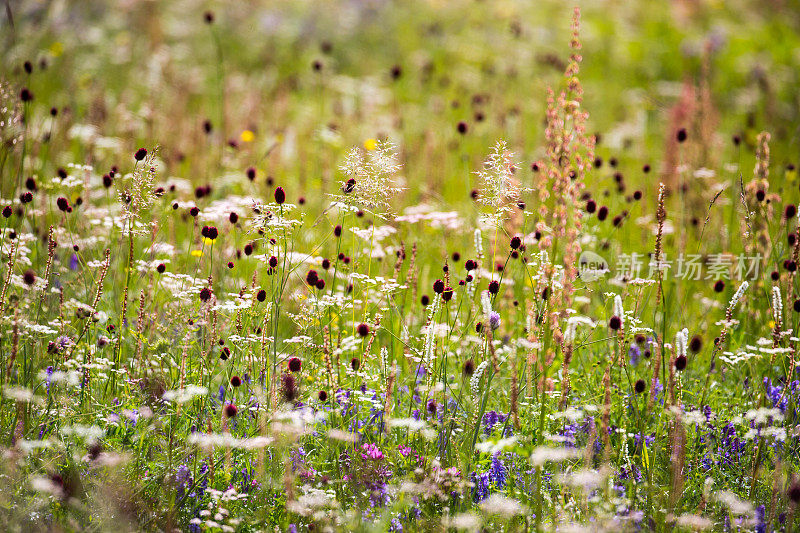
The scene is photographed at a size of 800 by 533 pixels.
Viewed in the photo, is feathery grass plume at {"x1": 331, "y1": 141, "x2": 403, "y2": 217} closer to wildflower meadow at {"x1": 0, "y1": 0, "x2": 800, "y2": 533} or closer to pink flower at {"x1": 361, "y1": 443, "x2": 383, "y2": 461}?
wildflower meadow at {"x1": 0, "y1": 0, "x2": 800, "y2": 533}

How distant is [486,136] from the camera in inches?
261

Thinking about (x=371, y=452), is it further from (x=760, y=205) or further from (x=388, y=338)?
(x=760, y=205)

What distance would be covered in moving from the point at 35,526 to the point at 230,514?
21.3 inches

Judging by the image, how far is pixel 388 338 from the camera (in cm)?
352

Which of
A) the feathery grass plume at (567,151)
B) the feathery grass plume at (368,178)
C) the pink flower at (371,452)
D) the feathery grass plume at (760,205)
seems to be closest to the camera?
the feathery grass plume at (567,151)

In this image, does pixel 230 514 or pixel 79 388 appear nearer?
A: pixel 230 514

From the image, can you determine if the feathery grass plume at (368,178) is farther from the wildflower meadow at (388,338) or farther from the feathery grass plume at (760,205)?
the feathery grass plume at (760,205)

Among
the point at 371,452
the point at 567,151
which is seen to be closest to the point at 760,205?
the point at 567,151

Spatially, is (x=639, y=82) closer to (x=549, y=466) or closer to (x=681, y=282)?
(x=681, y=282)

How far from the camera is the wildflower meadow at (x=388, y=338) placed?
222 centimetres

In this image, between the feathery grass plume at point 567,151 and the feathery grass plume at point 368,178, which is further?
the feathery grass plume at point 368,178

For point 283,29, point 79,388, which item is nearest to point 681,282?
point 79,388

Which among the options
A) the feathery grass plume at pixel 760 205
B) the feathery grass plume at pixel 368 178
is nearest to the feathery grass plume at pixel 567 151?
the feathery grass plume at pixel 368 178

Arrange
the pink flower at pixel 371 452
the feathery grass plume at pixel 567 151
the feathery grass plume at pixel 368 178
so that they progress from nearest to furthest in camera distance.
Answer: the feathery grass plume at pixel 567 151 → the pink flower at pixel 371 452 → the feathery grass plume at pixel 368 178
